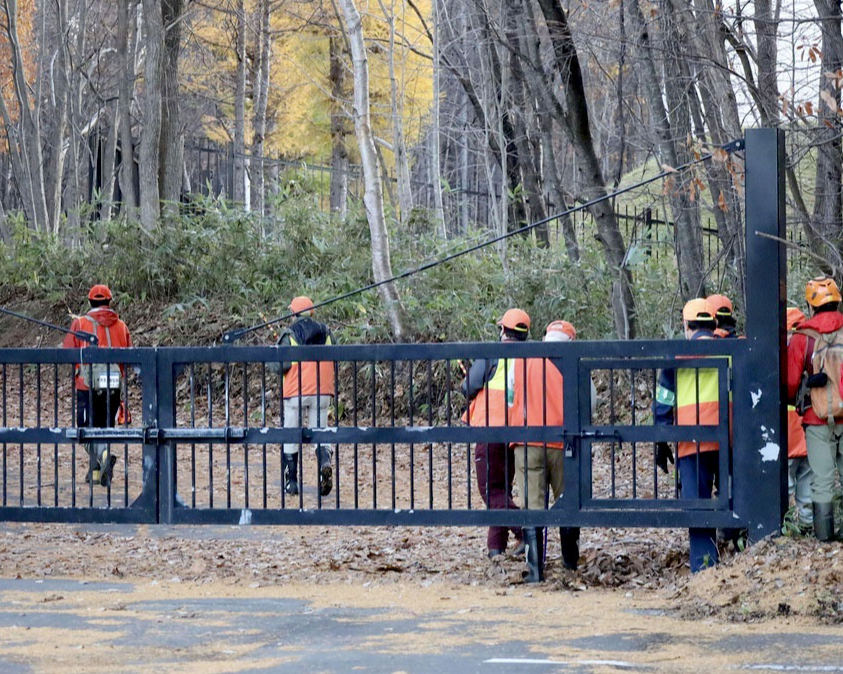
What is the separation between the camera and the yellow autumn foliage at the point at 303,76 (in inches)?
1214

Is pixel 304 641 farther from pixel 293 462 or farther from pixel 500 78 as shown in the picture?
pixel 500 78

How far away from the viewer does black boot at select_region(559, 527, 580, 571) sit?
8680mm

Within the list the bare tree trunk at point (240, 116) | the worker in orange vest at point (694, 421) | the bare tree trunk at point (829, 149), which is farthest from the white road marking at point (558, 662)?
the bare tree trunk at point (240, 116)

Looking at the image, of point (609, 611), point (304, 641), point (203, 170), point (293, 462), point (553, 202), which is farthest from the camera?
point (203, 170)

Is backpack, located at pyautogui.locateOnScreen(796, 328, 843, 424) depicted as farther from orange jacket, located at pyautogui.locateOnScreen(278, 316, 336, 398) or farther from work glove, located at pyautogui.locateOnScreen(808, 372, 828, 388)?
orange jacket, located at pyautogui.locateOnScreen(278, 316, 336, 398)

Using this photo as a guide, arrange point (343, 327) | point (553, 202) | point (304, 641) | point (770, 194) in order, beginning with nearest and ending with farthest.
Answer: point (304, 641)
point (770, 194)
point (343, 327)
point (553, 202)

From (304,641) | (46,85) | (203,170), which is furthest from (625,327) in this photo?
(46,85)

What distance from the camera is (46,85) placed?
123ft

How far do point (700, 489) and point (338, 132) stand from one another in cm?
3132

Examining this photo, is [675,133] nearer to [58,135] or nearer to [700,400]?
[700,400]

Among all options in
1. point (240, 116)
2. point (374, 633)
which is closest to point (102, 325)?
point (374, 633)

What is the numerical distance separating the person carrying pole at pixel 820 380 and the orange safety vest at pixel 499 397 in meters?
1.90

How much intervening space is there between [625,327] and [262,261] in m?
8.44

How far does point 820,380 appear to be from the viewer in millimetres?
8414
